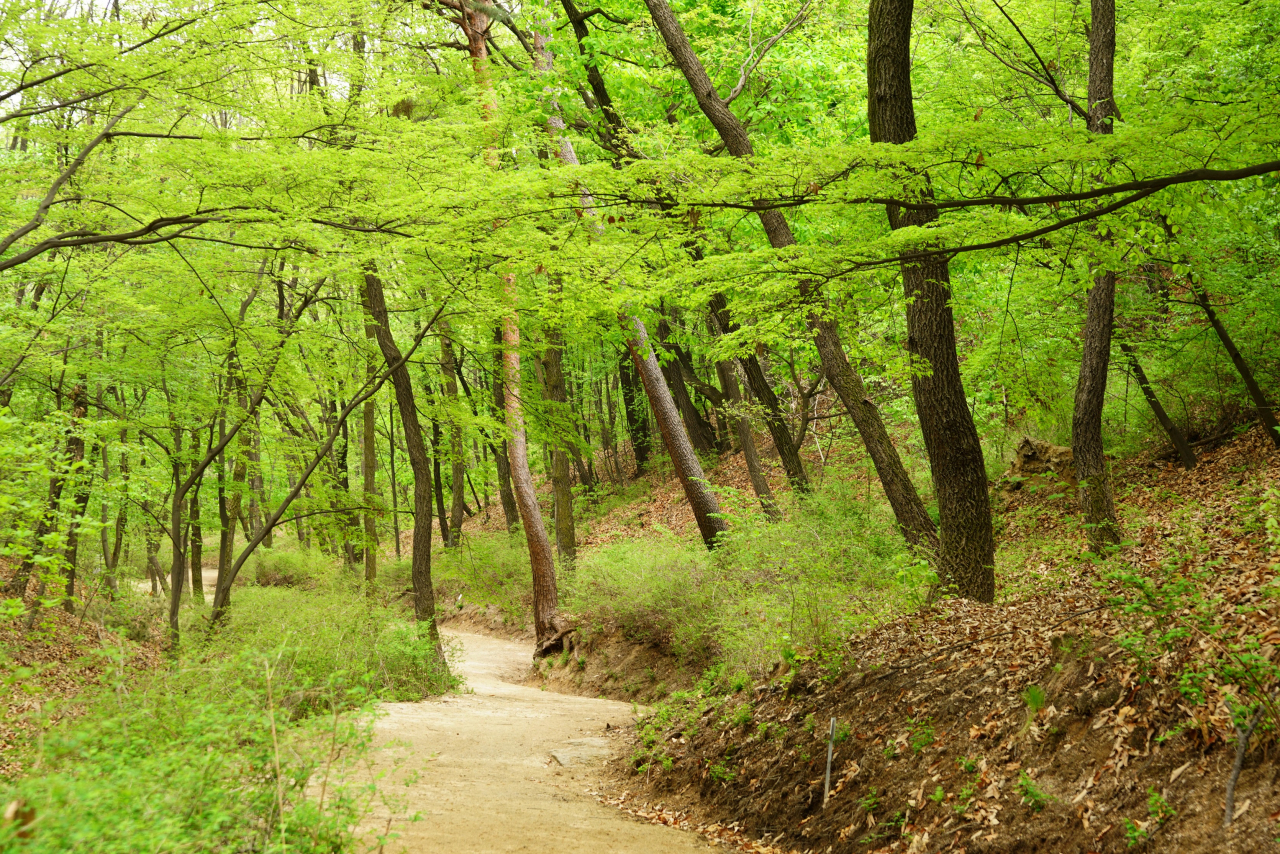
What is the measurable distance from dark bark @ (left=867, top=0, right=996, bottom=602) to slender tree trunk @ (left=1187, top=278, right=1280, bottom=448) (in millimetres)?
5387

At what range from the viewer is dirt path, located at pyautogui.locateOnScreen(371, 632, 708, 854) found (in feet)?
17.0

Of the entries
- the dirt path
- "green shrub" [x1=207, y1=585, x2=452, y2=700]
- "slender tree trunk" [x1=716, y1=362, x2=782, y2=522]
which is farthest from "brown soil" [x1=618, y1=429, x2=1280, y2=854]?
"slender tree trunk" [x1=716, y1=362, x2=782, y2=522]

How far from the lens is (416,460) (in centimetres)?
1208

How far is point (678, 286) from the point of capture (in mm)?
6402

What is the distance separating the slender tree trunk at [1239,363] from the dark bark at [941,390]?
5387 millimetres

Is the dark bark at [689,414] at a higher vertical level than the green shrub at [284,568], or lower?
higher

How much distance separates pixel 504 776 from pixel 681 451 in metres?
6.96

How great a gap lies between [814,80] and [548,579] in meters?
9.79

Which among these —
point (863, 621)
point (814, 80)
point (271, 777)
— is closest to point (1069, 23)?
point (814, 80)

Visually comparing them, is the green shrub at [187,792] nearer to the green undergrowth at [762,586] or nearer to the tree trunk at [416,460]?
the green undergrowth at [762,586]

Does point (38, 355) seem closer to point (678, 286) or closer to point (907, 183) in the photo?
point (678, 286)

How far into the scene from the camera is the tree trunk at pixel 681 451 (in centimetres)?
1286

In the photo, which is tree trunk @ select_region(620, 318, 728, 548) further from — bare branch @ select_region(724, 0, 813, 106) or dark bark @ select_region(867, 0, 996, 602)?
dark bark @ select_region(867, 0, 996, 602)

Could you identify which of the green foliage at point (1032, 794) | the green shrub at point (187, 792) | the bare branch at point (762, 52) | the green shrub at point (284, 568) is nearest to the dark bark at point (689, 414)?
the bare branch at point (762, 52)
